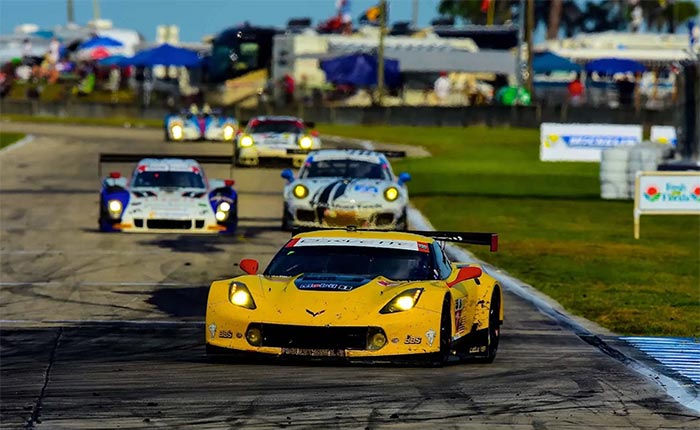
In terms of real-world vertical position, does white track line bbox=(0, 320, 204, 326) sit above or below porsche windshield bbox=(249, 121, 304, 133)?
above

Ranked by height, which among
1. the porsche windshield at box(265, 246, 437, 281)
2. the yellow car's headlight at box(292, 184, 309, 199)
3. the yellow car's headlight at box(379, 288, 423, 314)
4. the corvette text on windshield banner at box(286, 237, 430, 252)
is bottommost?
the yellow car's headlight at box(292, 184, 309, 199)

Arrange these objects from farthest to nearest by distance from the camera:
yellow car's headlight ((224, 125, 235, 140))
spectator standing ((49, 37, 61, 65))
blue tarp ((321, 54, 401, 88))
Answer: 1. spectator standing ((49, 37, 61, 65))
2. blue tarp ((321, 54, 401, 88))
3. yellow car's headlight ((224, 125, 235, 140))

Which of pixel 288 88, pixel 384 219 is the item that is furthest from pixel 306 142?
pixel 288 88

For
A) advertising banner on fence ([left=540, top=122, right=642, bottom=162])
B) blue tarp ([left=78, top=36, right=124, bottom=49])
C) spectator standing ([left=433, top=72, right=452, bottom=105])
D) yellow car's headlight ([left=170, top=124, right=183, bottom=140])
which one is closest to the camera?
yellow car's headlight ([left=170, top=124, right=183, bottom=140])

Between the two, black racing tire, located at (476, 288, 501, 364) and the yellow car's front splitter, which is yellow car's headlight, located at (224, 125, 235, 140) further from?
the yellow car's front splitter

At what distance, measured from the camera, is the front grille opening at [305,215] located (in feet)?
80.6

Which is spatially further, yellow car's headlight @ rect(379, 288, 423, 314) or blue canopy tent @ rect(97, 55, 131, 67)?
blue canopy tent @ rect(97, 55, 131, 67)

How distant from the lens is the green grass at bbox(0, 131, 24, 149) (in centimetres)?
5077

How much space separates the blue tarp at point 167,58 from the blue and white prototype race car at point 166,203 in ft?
144

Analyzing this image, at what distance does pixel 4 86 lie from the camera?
7569cm

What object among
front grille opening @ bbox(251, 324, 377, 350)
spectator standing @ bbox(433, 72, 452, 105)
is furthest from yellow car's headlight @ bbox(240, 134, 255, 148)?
spectator standing @ bbox(433, 72, 452, 105)

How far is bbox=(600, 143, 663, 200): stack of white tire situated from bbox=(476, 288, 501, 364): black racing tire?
21.8 meters

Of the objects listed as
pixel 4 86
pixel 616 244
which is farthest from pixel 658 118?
pixel 616 244

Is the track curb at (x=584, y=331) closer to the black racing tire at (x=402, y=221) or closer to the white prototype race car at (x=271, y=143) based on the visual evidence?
the black racing tire at (x=402, y=221)
